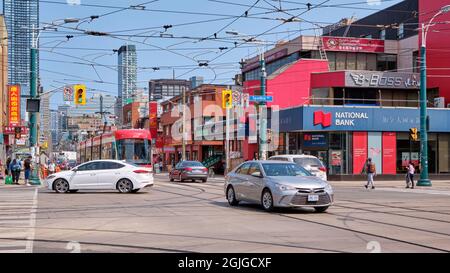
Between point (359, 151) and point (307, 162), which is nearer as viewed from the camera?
point (307, 162)

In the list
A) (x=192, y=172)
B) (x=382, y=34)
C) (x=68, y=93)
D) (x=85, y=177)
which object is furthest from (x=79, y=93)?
(x=382, y=34)

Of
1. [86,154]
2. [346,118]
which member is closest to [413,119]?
[346,118]

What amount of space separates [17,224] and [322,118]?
30701 mm

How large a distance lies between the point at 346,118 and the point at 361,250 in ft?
107

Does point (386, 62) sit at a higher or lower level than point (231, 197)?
higher

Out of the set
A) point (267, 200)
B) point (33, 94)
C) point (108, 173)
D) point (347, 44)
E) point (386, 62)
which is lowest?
point (267, 200)

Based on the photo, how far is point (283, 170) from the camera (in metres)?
16.9

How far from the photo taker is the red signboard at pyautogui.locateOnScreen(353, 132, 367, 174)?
1635 inches

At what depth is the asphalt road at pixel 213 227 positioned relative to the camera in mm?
10086

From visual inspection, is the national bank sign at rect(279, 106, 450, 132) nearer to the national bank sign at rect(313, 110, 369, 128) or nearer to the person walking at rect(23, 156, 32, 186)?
the national bank sign at rect(313, 110, 369, 128)

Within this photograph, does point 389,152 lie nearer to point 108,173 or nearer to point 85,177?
point 108,173

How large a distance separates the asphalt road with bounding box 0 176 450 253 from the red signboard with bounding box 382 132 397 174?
23.2 metres
